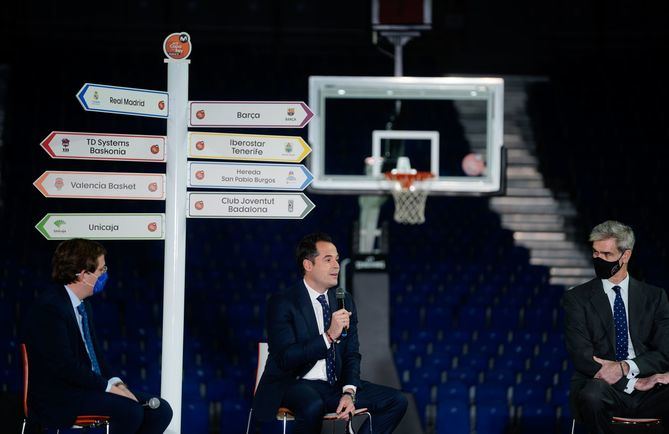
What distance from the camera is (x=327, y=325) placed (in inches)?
166

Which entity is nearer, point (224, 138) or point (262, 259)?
point (224, 138)

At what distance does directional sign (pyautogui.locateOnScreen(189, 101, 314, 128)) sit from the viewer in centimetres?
427

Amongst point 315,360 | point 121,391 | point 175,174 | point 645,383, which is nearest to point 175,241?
point 175,174

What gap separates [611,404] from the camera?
161 inches

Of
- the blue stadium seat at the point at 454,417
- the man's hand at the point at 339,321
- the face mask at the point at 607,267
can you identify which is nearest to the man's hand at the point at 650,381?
the face mask at the point at 607,267

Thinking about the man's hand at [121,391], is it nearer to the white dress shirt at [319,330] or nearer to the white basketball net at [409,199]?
the white dress shirt at [319,330]

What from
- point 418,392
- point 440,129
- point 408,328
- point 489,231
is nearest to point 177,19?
point 440,129

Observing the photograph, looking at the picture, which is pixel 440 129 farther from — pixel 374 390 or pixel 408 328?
pixel 374 390

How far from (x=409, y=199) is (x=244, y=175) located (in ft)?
10.6

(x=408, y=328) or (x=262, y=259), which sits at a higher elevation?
(x=262, y=259)

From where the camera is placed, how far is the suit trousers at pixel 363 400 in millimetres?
3967

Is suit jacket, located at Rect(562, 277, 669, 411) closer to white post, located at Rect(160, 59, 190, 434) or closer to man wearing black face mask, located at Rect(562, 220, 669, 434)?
man wearing black face mask, located at Rect(562, 220, 669, 434)

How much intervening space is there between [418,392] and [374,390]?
289cm

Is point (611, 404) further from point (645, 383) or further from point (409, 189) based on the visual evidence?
point (409, 189)
